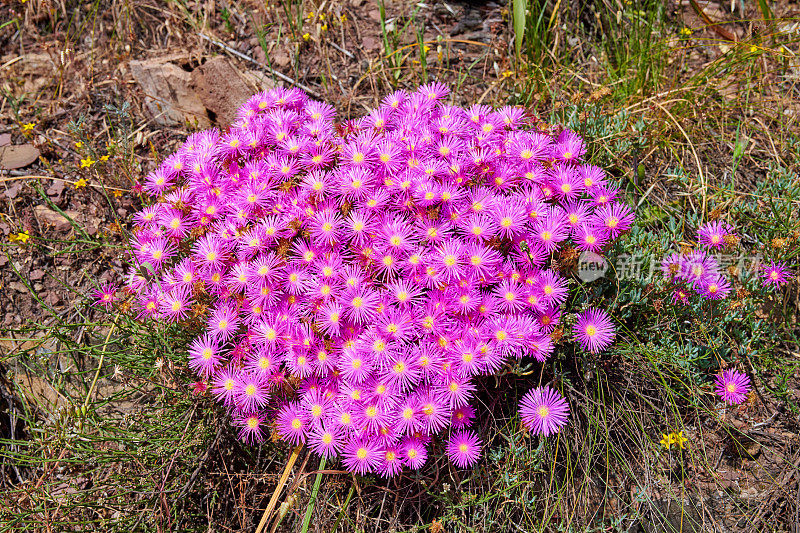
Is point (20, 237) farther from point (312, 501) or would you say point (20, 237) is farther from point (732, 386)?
point (732, 386)

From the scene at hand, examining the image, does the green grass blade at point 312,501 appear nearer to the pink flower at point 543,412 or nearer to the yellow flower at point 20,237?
the pink flower at point 543,412

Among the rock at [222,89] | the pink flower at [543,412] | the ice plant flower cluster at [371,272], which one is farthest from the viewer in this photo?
the rock at [222,89]

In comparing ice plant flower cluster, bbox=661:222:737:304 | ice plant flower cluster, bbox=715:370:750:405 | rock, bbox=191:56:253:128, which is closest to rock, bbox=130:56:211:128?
rock, bbox=191:56:253:128

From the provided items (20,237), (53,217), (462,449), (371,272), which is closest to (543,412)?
(462,449)

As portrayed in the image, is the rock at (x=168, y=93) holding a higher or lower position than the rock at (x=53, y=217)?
higher

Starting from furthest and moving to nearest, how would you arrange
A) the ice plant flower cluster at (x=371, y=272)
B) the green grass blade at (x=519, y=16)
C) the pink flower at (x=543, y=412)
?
the green grass blade at (x=519, y=16) < the pink flower at (x=543, y=412) < the ice plant flower cluster at (x=371, y=272)

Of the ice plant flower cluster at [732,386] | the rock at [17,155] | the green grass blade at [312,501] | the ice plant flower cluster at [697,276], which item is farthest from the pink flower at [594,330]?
the rock at [17,155]

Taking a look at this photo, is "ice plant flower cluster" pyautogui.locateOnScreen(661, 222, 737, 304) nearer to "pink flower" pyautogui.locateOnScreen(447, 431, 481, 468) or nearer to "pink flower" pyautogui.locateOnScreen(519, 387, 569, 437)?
"pink flower" pyautogui.locateOnScreen(519, 387, 569, 437)

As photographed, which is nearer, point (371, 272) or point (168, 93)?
point (371, 272)
